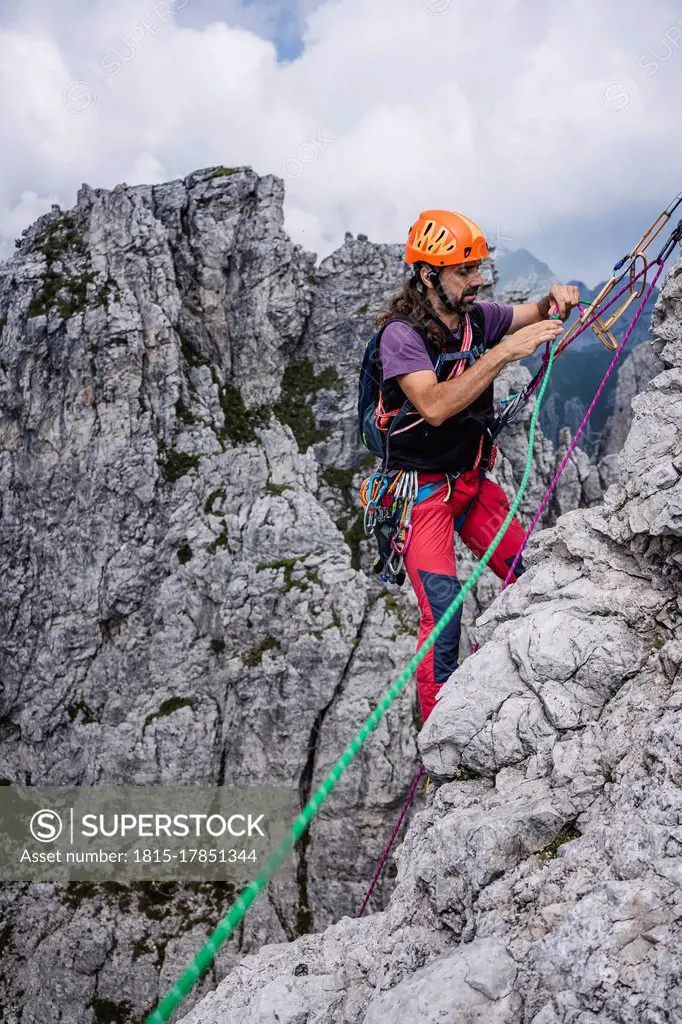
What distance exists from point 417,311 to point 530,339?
4.13ft

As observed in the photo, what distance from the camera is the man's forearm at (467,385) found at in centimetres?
559

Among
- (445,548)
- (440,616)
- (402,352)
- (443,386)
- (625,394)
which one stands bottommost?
(440,616)

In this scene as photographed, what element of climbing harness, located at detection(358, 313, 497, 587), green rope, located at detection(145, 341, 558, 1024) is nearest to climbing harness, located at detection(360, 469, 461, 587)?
climbing harness, located at detection(358, 313, 497, 587)

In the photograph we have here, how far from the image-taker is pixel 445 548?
6.88m

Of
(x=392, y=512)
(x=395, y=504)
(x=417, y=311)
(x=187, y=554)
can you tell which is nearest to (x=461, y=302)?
(x=417, y=311)

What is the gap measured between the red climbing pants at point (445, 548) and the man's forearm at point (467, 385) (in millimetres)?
1331

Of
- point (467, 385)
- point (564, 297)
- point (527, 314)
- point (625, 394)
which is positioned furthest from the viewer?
point (625, 394)

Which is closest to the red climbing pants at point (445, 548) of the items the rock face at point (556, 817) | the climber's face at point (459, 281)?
the rock face at point (556, 817)

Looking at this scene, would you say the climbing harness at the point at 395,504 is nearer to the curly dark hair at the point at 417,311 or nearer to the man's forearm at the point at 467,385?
the man's forearm at the point at 467,385

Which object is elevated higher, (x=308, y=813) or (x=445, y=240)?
(x=445, y=240)

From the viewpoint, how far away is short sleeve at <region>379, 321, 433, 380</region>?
19.7 feet

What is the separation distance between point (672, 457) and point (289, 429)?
28.0 m

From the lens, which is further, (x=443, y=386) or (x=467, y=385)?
(x=443, y=386)

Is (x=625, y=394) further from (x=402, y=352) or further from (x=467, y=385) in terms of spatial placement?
(x=467, y=385)
